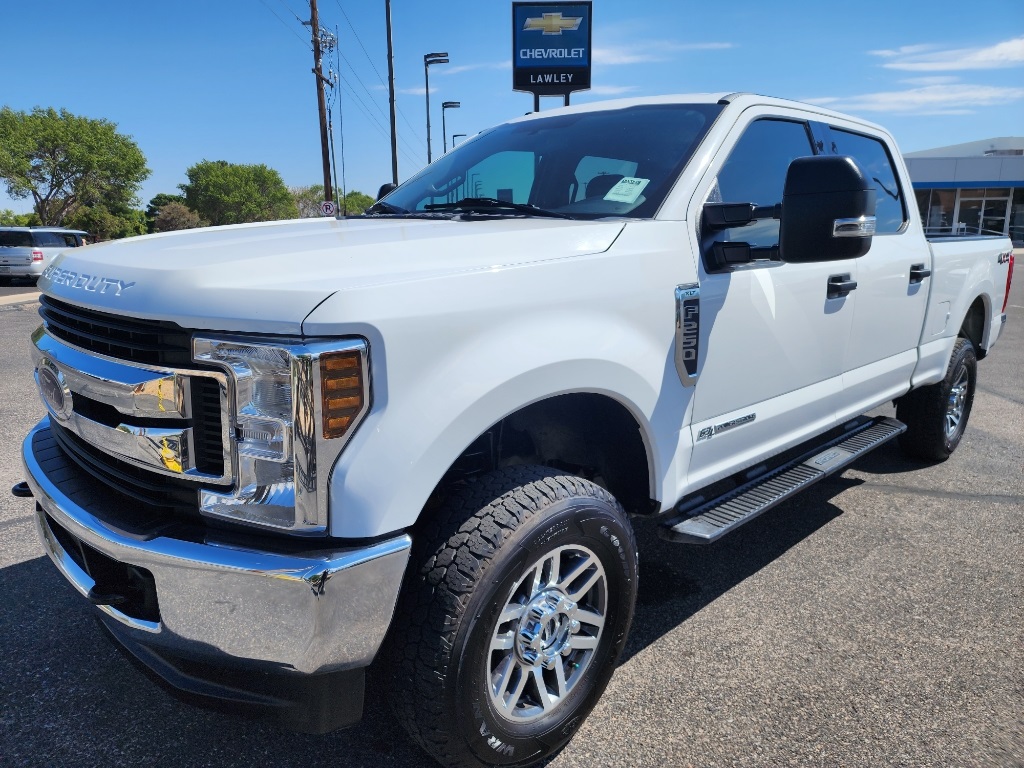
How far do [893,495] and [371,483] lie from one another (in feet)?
12.1

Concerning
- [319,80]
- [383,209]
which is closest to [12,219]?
[319,80]

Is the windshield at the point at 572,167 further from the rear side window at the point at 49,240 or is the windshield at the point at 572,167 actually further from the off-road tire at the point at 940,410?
the rear side window at the point at 49,240

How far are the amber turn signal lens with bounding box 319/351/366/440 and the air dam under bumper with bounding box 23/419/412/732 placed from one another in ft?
0.91

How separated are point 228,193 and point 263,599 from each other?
110m

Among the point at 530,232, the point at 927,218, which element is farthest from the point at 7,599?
the point at 927,218

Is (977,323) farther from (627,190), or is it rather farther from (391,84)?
(391,84)

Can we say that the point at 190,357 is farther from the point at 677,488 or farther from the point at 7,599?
the point at 7,599

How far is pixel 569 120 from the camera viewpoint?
3264 mm

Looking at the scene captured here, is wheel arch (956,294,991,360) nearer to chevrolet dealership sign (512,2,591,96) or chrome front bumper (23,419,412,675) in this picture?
chrome front bumper (23,419,412,675)

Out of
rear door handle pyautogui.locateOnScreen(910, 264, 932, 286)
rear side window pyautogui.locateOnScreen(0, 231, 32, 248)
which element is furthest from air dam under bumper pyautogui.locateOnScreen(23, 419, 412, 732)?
rear side window pyautogui.locateOnScreen(0, 231, 32, 248)

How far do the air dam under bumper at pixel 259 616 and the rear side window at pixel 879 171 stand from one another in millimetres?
3115

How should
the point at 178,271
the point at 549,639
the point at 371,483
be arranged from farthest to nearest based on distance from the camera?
the point at 549,639, the point at 178,271, the point at 371,483

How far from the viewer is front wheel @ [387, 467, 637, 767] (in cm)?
177

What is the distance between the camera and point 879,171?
399cm
